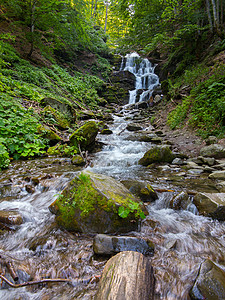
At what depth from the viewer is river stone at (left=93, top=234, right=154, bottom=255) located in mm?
1829

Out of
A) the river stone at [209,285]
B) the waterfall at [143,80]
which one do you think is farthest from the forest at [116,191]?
the waterfall at [143,80]

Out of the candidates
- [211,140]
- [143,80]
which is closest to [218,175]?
[211,140]

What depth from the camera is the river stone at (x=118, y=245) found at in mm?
1829

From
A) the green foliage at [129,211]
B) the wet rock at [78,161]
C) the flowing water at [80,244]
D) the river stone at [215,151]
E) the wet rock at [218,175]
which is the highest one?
the river stone at [215,151]

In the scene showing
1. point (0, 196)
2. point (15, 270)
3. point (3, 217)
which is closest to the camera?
point (15, 270)

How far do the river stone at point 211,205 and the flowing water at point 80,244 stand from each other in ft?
0.37

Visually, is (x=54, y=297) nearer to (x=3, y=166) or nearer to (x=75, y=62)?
(x=3, y=166)

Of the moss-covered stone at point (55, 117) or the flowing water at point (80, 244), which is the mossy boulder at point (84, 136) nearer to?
the moss-covered stone at point (55, 117)

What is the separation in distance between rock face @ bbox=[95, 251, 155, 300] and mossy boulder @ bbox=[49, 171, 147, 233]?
682 millimetres

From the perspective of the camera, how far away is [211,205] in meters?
2.58

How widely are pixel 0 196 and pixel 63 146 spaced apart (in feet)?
10.5

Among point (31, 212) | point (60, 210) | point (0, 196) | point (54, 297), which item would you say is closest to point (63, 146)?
point (0, 196)

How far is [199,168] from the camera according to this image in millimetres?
4543

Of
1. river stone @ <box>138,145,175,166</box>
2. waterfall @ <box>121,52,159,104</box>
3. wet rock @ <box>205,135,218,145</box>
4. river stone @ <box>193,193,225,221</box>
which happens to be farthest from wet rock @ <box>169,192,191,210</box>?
waterfall @ <box>121,52,159,104</box>
